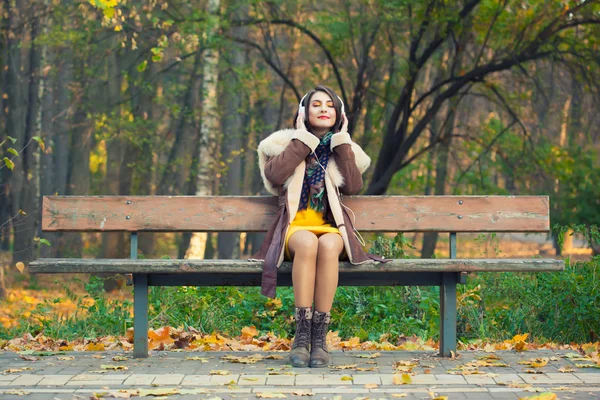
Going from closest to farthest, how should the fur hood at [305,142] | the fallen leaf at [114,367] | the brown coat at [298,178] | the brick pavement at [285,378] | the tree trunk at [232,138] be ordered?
the brick pavement at [285,378] → the fallen leaf at [114,367] → the brown coat at [298,178] → the fur hood at [305,142] → the tree trunk at [232,138]

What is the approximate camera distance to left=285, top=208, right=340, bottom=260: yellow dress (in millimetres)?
5699

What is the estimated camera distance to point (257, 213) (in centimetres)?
602

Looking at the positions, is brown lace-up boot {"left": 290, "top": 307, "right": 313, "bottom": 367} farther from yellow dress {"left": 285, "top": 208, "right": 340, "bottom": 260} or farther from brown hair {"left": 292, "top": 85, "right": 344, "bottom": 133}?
brown hair {"left": 292, "top": 85, "right": 344, "bottom": 133}

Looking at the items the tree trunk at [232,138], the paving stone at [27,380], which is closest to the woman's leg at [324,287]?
the paving stone at [27,380]

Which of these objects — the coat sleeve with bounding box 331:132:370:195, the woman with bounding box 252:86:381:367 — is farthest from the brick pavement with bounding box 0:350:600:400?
the coat sleeve with bounding box 331:132:370:195

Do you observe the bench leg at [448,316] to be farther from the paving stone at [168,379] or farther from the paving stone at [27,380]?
the paving stone at [27,380]

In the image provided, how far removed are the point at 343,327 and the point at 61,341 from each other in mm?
2031

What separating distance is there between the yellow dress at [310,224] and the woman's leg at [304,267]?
0.47 ft

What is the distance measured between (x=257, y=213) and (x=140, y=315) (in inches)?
37.3

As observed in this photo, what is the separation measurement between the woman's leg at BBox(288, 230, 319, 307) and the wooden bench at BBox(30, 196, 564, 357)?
5.7 inches

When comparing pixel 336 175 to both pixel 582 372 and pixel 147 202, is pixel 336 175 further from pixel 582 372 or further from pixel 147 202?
pixel 582 372

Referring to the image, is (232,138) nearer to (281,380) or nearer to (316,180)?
(316,180)

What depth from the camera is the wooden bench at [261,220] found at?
19.1 feet

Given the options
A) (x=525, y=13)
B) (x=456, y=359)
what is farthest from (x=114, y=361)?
(x=525, y=13)
